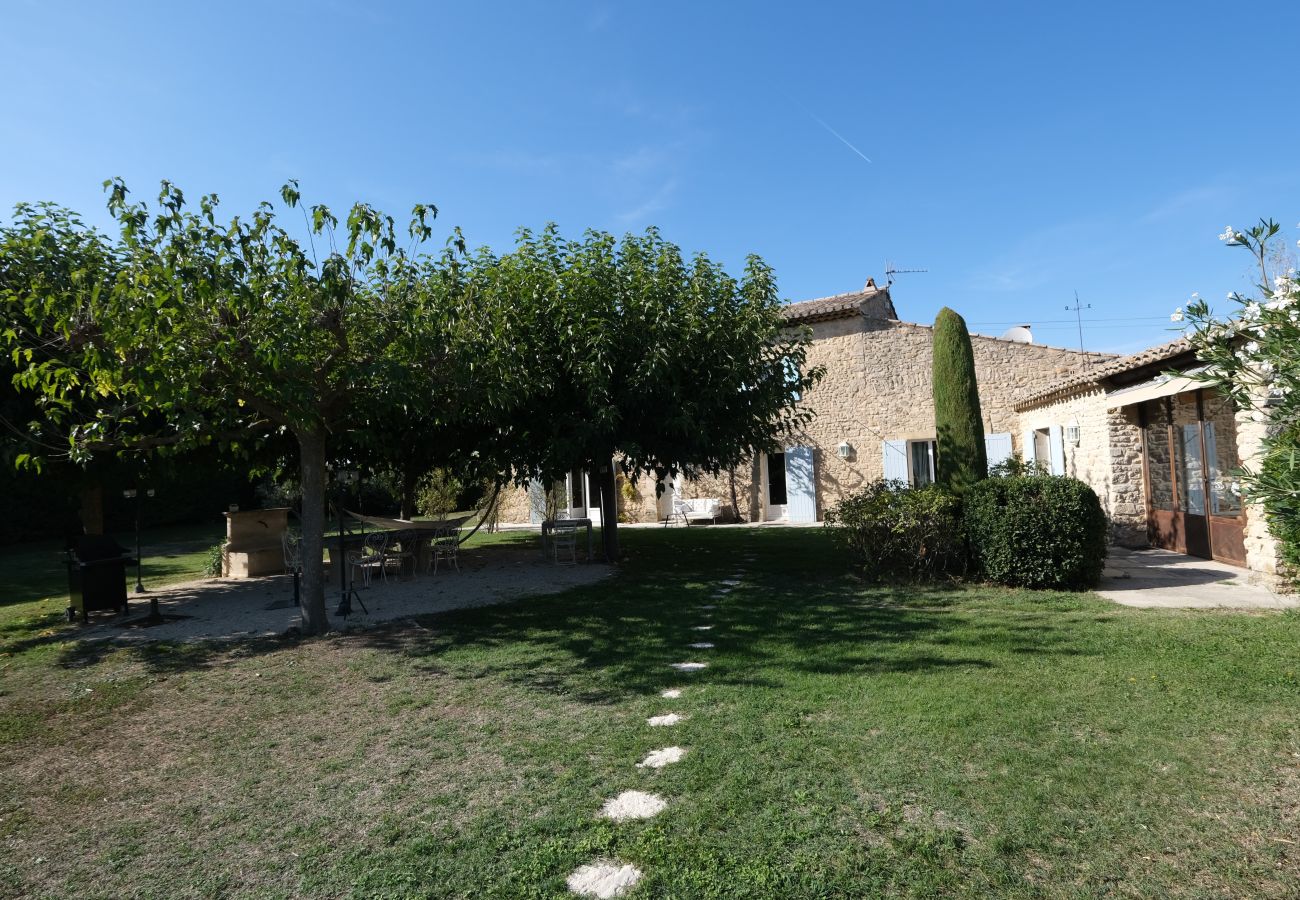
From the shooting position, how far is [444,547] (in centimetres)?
1096

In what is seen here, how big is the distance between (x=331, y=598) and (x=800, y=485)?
1140 cm

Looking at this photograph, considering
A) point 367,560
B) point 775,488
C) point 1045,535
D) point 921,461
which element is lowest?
point 367,560

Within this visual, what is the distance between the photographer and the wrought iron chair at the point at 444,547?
35.3 ft

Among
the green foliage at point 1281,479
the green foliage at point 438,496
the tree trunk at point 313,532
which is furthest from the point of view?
the green foliage at point 438,496

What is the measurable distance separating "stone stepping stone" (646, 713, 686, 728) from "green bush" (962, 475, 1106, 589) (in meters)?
5.09

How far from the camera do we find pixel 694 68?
9.16 meters

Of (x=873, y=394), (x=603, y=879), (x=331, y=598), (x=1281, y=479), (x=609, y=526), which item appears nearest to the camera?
(x=1281, y=479)

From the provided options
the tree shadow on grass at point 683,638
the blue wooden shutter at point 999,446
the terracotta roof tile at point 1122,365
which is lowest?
the tree shadow on grass at point 683,638

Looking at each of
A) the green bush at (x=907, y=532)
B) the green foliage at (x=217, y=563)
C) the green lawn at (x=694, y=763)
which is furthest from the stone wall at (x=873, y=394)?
the green lawn at (x=694, y=763)

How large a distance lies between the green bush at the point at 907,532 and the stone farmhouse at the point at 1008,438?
2687 mm

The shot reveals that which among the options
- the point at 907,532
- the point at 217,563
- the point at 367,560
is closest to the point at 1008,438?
the point at 907,532

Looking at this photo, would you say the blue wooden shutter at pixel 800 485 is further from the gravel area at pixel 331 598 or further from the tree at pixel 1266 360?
the tree at pixel 1266 360

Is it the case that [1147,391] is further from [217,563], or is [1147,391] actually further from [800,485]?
[217,563]

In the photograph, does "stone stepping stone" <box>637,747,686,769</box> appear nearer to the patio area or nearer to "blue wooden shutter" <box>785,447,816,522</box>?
the patio area
